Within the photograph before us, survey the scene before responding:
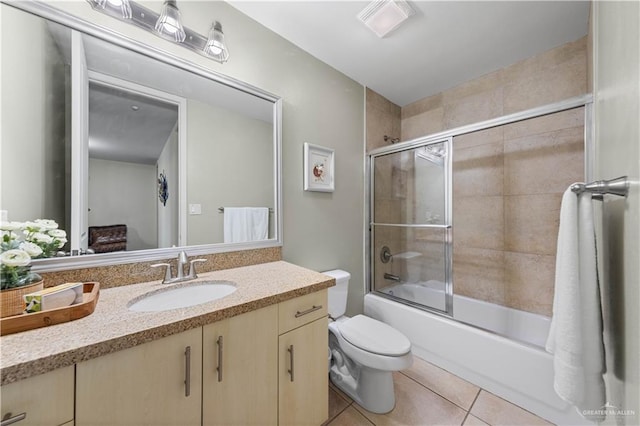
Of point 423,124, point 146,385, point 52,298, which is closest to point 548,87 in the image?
point 423,124

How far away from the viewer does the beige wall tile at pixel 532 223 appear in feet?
5.72

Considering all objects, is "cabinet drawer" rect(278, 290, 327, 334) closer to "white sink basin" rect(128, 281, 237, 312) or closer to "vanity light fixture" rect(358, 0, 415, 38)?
"white sink basin" rect(128, 281, 237, 312)

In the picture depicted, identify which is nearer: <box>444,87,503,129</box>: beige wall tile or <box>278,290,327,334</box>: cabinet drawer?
<box>278,290,327,334</box>: cabinet drawer

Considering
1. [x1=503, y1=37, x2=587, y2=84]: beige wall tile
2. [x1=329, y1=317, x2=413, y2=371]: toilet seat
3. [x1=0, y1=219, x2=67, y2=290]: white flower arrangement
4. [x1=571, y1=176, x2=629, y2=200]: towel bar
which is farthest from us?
[x1=503, y1=37, x2=587, y2=84]: beige wall tile

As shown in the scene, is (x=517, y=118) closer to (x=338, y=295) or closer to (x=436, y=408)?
(x=338, y=295)

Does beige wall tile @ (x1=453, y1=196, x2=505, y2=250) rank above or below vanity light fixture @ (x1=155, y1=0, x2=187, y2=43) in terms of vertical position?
below

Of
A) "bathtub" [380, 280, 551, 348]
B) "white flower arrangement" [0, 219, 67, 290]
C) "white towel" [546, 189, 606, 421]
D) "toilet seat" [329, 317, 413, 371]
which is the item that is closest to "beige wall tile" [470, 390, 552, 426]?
"bathtub" [380, 280, 551, 348]

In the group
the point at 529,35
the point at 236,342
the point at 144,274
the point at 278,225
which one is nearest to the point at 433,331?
the point at 278,225

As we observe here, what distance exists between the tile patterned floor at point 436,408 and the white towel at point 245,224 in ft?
3.74

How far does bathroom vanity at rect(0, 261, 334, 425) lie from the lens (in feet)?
1.88

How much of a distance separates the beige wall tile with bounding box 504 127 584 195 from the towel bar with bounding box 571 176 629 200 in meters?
1.42

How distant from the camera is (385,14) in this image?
1386mm

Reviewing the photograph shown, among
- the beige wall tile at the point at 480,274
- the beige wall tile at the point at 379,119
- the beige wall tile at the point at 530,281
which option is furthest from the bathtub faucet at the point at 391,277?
the beige wall tile at the point at 379,119

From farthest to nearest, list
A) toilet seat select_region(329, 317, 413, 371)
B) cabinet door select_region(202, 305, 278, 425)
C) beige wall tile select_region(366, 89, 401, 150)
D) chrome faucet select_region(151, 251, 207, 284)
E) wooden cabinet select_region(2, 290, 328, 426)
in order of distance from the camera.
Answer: beige wall tile select_region(366, 89, 401, 150), toilet seat select_region(329, 317, 413, 371), chrome faucet select_region(151, 251, 207, 284), cabinet door select_region(202, 305, 278, 425), wooden cabinet select_region(2, 290, 328, 426)
